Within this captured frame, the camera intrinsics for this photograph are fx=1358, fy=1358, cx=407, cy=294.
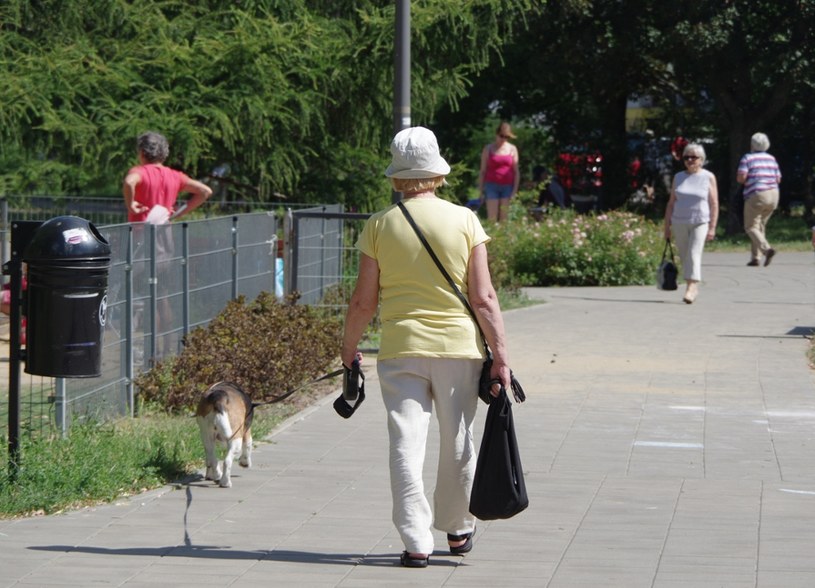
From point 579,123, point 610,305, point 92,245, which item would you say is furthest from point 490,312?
point 579,123

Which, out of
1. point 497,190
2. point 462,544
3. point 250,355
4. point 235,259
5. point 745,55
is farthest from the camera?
point 745,55

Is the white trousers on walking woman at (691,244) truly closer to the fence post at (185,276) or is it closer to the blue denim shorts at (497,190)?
the blue denim shorts at (497,190)

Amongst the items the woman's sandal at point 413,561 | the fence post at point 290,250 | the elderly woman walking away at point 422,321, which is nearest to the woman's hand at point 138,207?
the fence post at point 290,250

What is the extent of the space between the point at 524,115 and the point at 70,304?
29.0 m

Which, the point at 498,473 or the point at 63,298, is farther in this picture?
the point at 63,298

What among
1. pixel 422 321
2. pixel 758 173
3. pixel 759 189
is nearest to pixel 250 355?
pixel 422 321

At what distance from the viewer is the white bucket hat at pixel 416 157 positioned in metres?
5.43

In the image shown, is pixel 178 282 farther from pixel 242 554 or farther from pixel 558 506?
pixel 242 554

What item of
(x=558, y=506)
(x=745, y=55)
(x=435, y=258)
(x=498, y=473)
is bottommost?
(x=558, y=506)

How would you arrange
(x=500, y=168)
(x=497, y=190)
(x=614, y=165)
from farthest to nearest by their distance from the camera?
(x=614, y=165)
(x=497, y=190)
(x=500, y=168)

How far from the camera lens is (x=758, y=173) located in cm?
1872

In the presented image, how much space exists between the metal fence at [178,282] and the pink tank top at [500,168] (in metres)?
7.05

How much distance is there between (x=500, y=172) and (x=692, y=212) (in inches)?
200

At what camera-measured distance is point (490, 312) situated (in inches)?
214
